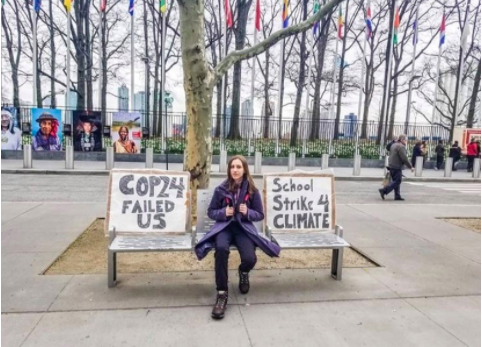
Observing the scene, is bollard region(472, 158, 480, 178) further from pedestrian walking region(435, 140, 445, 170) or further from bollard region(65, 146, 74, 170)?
bollard region(65, 146, 74, 170)

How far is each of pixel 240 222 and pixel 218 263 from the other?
A: 20.3 inches

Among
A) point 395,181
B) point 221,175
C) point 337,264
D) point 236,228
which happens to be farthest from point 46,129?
point 337,264

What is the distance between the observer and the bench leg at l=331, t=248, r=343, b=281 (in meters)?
4.39

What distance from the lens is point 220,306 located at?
352 centimetres

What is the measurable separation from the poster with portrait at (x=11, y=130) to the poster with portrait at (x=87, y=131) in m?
2.60

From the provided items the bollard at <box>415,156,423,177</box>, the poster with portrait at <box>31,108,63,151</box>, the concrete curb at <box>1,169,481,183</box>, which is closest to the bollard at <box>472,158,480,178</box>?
the concrete curb at <box>1,169,481,183</box>

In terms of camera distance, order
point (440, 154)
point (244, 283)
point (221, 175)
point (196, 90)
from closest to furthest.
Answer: point (244, 283), point (196, 90), point (221, 175), point (440, 154)

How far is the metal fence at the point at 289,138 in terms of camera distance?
2195 centimetres

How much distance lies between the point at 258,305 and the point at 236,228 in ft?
2.55

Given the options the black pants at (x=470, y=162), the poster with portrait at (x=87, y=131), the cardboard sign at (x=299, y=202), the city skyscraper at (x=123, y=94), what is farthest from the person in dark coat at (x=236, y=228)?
the city skyscraper at (x=123, y=94)

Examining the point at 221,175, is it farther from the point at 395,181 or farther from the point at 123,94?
the point at 123,94

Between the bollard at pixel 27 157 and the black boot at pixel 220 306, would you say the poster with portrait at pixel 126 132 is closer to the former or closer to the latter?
the bollard at pixel 27 157

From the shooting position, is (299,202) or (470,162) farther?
(470,162)

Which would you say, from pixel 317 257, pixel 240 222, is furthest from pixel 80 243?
pixel 317 257
